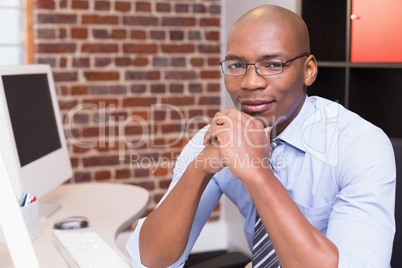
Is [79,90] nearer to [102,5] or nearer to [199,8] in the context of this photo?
[102,5]

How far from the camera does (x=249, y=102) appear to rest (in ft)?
4.21

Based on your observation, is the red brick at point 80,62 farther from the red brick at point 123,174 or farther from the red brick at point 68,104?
the red brick at point 123,174

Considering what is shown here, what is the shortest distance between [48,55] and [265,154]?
7.21 ft

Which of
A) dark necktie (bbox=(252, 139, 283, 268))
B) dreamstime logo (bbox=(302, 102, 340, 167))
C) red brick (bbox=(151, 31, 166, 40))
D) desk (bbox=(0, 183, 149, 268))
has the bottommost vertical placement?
desk (bbox=(0, 183, 149, 268))

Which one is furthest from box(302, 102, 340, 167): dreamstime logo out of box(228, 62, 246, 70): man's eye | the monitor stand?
the monitor stand

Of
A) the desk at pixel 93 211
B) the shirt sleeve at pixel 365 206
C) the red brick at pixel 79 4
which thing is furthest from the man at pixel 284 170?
the red brick at pixel 79 4

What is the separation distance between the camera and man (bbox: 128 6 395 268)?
1083 millimetres

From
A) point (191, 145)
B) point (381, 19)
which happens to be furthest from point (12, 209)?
point (381, 19)

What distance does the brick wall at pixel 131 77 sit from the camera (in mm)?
3104

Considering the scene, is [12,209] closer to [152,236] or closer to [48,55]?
[152,236]

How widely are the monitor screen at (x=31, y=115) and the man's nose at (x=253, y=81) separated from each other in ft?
2.61

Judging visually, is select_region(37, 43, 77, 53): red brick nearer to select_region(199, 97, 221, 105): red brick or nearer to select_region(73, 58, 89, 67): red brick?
select_region(73, 58, 89, 67): red brick

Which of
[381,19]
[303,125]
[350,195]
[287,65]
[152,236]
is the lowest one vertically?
[152,236]

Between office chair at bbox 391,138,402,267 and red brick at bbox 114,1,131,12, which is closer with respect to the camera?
office chair at bbox 391,138,402,267
